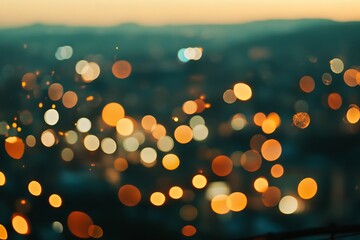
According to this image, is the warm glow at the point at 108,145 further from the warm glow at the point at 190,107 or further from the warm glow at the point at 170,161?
the warm glow at the point at 190,107

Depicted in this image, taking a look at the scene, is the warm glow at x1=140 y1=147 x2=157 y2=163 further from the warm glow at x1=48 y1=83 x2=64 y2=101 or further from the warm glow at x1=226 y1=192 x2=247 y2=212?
the warm glow at x1=48 y1=83 x2=64 y2=101

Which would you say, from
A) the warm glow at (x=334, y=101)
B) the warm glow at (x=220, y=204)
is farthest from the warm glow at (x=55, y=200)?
the warm glow at (x=334, y=101)

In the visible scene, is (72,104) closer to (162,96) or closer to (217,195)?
(162,96)

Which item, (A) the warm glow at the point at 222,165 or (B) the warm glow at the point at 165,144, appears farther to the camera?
(A) the warm glow at the point at 222,165

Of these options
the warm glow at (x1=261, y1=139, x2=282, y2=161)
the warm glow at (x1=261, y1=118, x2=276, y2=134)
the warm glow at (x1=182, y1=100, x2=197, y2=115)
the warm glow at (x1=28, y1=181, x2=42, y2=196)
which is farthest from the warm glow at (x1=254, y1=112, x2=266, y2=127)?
the warm glow at (x1=28, y1=181, x2=42, y2=196)

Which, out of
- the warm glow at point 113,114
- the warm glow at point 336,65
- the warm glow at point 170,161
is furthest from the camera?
the warm glow at point 170,161
